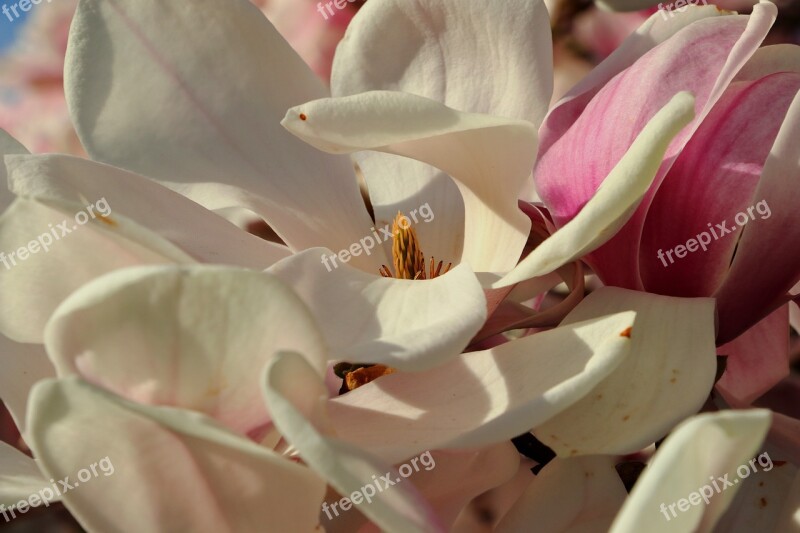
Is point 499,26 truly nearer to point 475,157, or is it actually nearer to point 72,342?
point 475,157

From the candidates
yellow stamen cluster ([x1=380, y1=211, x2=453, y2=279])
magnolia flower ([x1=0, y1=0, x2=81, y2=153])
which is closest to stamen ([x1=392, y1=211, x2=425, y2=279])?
yellow stamen cluster ([x1=380, y1=211, x2=453, y2=279])

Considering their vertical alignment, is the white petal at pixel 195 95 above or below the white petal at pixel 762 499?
above

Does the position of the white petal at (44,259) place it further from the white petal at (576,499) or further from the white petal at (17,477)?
the white petal at (576,499)

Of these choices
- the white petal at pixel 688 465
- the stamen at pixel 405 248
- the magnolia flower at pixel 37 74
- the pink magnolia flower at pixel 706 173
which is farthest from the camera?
the magnolia flower at pixel 37 74

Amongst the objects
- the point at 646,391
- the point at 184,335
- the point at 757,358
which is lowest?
the point at 757,358

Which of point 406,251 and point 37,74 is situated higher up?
point 37,74

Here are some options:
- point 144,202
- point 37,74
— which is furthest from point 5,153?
point 37,74

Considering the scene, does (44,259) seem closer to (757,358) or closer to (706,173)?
(706,173)

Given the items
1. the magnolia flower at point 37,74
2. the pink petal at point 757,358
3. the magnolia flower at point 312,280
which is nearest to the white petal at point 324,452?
the magnolia flower at point 312,280
